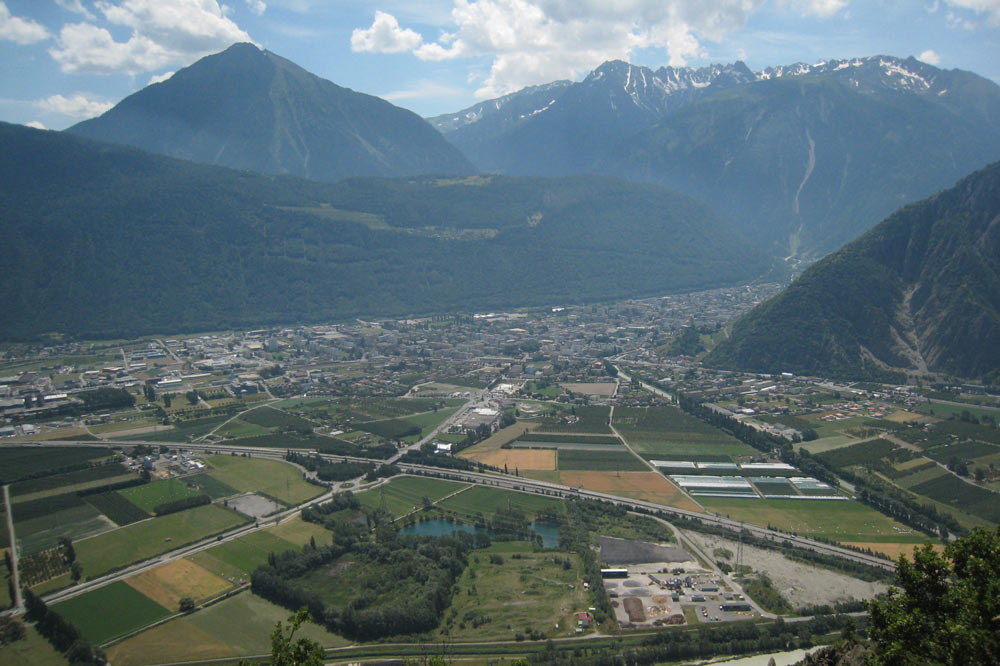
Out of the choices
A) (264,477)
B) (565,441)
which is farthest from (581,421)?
(264,477)

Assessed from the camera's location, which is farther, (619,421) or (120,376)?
(120,376)

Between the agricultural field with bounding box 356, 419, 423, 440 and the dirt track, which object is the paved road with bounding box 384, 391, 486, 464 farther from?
the dirt track

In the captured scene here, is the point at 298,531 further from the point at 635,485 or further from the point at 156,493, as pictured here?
the point at 635,485

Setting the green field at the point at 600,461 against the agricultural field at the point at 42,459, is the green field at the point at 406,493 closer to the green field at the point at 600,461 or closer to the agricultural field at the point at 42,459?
the green field at the point at 600,461

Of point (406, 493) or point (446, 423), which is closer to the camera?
point (406, 493)

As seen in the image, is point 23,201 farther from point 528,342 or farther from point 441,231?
point 528,342

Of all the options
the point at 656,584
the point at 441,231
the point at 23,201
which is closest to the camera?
the point at 656,584

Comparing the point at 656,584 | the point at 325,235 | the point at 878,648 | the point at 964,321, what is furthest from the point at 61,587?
the point at 325,235
